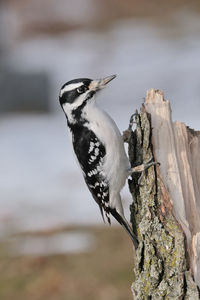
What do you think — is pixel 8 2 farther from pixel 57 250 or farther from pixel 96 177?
pixel 96 177

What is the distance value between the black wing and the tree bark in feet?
1.61

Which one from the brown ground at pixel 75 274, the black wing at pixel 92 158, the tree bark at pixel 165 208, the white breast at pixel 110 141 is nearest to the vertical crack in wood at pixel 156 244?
the tree bark at pixel 165 208

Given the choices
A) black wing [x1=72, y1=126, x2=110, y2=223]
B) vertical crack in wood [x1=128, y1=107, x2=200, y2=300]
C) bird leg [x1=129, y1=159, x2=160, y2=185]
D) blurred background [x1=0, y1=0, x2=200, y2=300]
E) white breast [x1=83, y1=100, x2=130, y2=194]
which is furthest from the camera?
blurred background [x1=0, y1=0, x2=200, y2=300]

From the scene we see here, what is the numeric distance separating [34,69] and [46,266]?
9802mm

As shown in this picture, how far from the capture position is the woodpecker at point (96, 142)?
521cm

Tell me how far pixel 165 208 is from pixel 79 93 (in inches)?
46.3

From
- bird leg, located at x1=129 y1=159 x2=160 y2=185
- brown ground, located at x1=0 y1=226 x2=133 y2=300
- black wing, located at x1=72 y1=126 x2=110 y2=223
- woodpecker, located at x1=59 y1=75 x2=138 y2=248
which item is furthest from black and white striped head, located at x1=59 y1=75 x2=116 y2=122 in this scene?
brown ground, located at x1=0 y1=226 x2=133 y2=300

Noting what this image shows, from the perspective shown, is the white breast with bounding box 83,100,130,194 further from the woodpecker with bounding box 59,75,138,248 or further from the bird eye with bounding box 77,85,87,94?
the bird eye with bounding box 77,85,87,94

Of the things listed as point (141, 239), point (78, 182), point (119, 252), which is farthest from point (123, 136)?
point (78, 182)

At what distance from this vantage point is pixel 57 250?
27.9 feet

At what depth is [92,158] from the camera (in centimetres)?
533

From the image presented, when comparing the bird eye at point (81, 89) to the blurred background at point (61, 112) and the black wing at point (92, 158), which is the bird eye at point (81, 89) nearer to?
the black wing at point (92, 158)

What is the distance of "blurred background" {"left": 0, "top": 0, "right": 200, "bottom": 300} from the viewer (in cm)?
798

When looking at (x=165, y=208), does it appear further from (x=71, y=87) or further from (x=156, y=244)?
(x=71, y=87)
